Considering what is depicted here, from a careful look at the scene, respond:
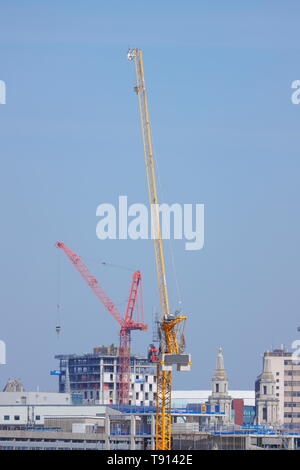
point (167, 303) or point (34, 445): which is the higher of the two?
point (167, 303)

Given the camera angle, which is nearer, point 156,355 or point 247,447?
point 247,447

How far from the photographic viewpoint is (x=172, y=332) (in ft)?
532
